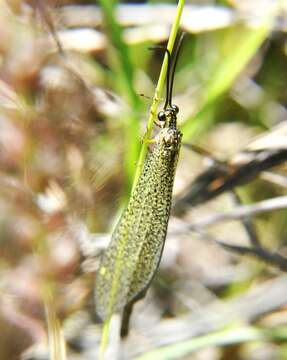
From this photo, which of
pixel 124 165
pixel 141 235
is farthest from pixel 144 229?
pixel 124 165

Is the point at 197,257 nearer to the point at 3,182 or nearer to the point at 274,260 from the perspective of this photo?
the point at 274,260

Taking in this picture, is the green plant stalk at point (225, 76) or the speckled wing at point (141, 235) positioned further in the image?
the green plant stalk at point (225, 76)

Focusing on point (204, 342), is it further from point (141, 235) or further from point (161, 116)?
point (161, 116)

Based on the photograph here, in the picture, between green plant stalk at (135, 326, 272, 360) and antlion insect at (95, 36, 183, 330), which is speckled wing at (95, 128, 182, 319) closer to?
antlion insect at (95, 36, 183, 330)

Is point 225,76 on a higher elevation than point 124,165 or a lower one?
higher

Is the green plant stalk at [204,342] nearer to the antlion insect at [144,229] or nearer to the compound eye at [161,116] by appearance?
the antlion insect at [144,229]

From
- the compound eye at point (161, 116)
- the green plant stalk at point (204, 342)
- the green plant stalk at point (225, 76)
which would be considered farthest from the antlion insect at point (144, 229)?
the green plant stalk at point (225, 76)
